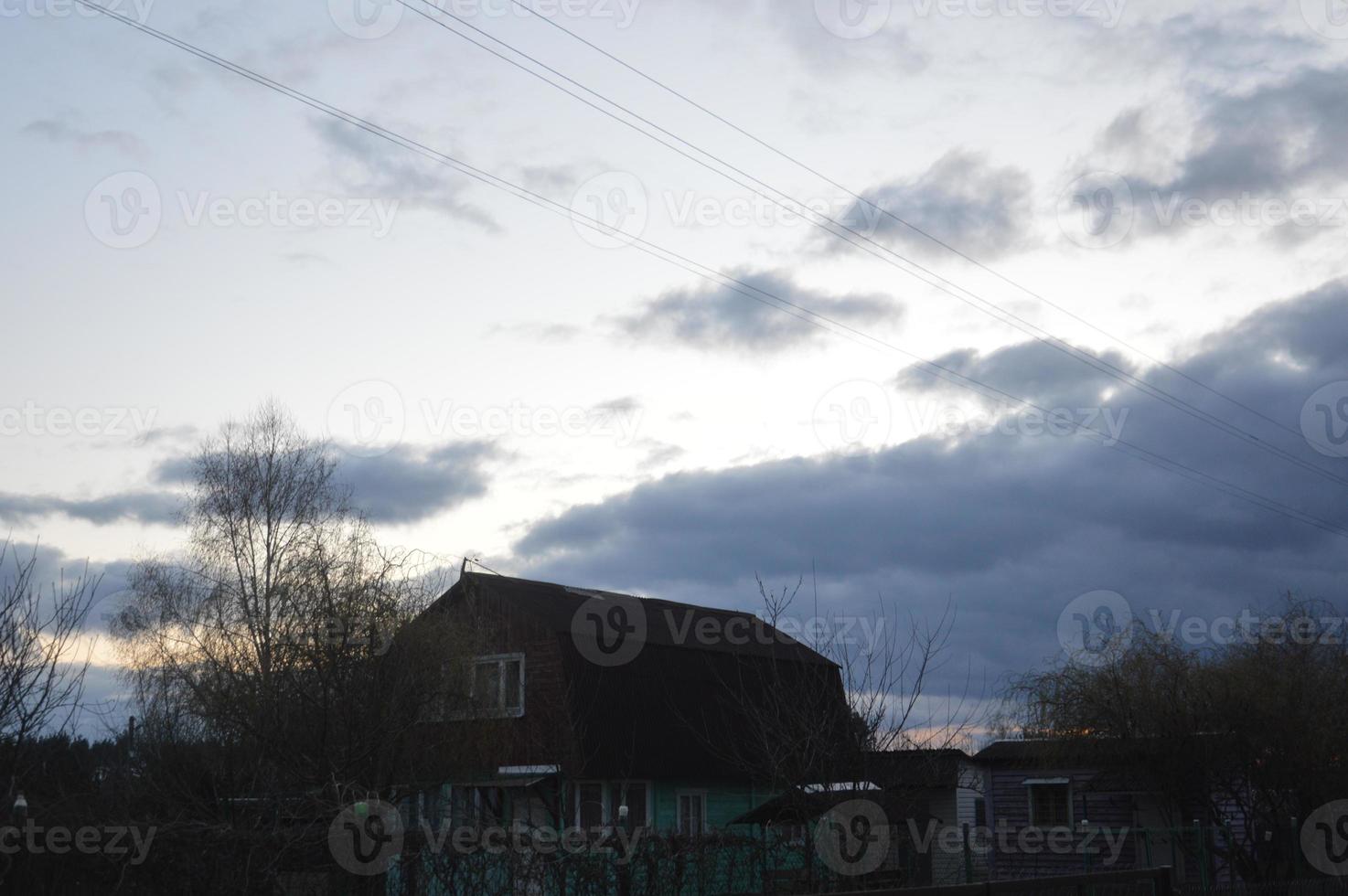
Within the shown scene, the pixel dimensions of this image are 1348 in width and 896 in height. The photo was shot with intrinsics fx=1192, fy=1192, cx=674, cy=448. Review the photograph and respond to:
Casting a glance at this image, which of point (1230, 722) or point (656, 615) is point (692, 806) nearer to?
point (656, 615)

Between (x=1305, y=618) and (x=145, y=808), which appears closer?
(x=145, y=808)

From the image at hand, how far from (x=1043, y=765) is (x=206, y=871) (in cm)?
2252

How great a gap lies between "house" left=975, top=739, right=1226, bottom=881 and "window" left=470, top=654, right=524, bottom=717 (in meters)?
10.6

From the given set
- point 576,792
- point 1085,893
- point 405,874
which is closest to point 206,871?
point 405,874

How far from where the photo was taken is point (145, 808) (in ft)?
34.1

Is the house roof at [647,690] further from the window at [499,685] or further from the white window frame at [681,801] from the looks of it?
the window at [499,685]

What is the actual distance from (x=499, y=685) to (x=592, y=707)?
2184mm

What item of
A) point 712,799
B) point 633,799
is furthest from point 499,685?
point 712,799

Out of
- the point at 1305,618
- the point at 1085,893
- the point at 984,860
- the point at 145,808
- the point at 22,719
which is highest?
the point at 1305,618

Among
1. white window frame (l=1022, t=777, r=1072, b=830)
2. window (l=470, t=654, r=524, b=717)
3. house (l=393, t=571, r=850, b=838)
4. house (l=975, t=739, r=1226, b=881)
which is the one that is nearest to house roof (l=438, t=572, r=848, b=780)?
house (l=393, t=571, r=850, b=838)

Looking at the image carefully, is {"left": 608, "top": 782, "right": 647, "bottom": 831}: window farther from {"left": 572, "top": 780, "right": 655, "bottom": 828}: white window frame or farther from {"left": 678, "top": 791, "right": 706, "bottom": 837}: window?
{"left": 678, "top": 791, "right": 706, "bottom": 837}: window

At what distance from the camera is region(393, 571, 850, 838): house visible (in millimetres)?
25000

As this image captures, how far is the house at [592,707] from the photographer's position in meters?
25.0

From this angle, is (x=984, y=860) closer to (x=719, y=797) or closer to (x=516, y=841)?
(x=719, y=797)
